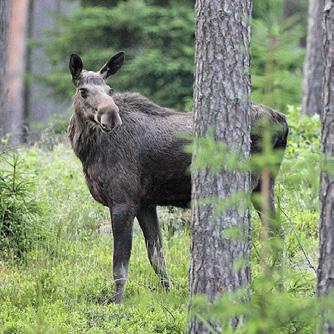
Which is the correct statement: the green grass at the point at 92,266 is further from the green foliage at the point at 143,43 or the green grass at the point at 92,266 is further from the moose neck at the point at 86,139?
the green foliage at the point at 143,43

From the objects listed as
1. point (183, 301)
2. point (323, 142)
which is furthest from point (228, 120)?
point (183, 301)

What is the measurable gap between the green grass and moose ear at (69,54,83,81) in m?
1.62

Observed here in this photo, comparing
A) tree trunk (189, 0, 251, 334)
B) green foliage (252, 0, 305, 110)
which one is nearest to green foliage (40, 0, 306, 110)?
tree trunk (189, 0, 251, 334)

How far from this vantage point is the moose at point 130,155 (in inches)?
315

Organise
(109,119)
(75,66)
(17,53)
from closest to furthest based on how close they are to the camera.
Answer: (109,119), (75,66), (17,53)

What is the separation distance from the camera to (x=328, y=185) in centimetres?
412

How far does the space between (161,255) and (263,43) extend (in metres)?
4.78

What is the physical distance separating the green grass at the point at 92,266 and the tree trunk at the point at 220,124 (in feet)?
1.40

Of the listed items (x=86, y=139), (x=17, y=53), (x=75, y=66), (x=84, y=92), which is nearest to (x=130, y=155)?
(x=86, y=139)

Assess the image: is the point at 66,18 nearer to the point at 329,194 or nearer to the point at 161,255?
the point at 161,255

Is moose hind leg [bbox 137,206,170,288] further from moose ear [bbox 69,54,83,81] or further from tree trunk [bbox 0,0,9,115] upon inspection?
tree trunk [bbox 0,0,9,115]

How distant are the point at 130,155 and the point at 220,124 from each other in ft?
8.87

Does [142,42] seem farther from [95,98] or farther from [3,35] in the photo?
[95,98]

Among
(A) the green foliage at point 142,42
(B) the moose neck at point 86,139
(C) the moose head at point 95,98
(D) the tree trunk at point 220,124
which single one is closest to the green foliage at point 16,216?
(B) the moose neck at point 86,139
